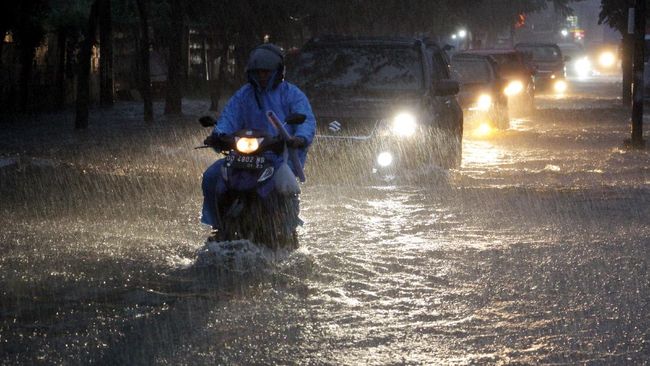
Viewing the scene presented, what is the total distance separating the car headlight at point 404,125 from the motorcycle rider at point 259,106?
588 centimetres

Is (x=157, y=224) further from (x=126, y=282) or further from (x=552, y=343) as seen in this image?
(x=552, y=343)

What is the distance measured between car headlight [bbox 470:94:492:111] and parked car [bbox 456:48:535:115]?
16.7 ft

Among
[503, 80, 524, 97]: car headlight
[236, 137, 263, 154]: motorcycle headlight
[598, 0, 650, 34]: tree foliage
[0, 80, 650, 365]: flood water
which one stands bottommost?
[0, 80, 650, 365]: flood water

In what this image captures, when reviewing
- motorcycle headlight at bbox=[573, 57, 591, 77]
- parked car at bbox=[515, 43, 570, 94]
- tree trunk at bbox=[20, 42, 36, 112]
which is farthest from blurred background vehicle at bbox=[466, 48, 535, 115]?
motorcycle headlight at bbox=[573, 57, 591, 77]

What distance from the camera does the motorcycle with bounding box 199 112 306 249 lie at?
885 cm

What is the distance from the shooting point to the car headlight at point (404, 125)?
603 inches

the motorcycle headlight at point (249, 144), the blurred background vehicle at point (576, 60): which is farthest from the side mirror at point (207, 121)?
the blurred background vehicle at point (576, 60)

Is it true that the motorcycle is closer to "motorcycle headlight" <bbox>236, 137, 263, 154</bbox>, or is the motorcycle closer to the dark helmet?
"motorcycle headlight" <bbox>236, 137, 263, 154</bbox>

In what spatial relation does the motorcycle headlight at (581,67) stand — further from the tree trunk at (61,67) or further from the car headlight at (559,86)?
the tree trunk at (61,67)

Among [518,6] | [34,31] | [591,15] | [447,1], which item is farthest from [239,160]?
[591,15]

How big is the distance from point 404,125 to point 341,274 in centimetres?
658

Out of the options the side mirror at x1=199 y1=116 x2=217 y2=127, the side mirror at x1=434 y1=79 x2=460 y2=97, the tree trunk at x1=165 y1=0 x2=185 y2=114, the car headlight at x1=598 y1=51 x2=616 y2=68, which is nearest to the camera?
the side mirror at x1=199 y1=116 x2=217 y2=127

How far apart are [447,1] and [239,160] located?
3934cm

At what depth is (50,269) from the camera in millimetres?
9000
